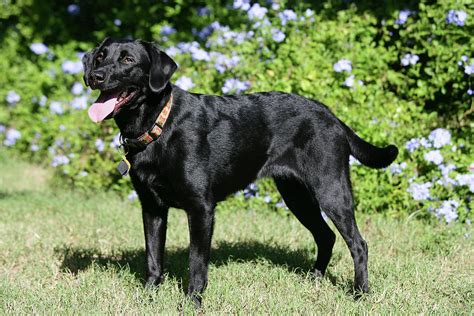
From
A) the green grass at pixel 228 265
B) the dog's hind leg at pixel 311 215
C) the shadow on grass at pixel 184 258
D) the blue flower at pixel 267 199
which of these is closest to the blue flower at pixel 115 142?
the green grass at pixel 228 265

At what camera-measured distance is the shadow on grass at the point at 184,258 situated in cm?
444

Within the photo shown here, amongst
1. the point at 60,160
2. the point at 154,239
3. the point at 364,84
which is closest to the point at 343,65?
the point at 364,84

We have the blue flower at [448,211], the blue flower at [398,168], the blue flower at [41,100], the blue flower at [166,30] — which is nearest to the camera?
the blue flower at [448,211]

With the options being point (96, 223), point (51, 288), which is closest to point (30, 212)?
point (96, 223)

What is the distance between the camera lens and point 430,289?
3938 millimetres

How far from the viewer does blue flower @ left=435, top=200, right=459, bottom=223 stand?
5203 mm

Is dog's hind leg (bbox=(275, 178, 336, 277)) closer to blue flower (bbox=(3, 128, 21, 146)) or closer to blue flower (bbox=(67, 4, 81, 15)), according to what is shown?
blue flower (bbox=(3, 128, 21, 146))

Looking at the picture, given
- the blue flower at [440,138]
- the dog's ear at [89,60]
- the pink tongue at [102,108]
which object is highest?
the dog's ear at [89,60]

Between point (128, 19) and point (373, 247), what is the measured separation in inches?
217

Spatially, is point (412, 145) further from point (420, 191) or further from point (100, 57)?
point (100, 57)

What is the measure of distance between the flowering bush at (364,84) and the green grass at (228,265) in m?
0.34

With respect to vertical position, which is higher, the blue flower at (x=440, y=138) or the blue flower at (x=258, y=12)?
the blue flower at (x=258, y=12)

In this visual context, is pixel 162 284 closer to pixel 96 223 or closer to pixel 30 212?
pixel 96 223

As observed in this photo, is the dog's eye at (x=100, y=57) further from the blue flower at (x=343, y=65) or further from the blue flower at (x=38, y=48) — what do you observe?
the blue flower at (x=38, y=48)
